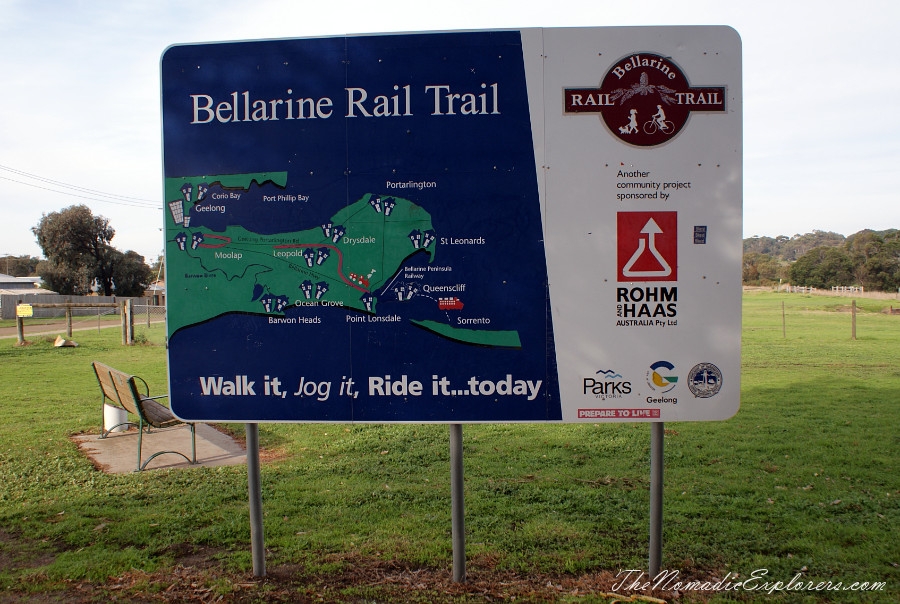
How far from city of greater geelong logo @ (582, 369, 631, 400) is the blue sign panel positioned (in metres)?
0.21

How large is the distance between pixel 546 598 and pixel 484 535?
0.96 metres

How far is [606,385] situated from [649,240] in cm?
84

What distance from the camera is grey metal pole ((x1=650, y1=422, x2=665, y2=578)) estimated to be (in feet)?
12.0

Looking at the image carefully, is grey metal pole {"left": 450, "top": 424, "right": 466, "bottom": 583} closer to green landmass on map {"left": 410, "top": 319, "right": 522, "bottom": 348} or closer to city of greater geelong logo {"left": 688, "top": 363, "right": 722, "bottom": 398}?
green landmass on map {"left": 410, "top": 319, "right": 522, "bottom": 348}

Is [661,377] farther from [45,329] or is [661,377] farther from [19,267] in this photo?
[19,267]

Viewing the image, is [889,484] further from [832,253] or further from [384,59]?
[832,253]

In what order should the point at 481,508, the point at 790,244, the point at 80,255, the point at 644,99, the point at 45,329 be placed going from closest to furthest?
the point at 644,99
the point at 481,508
the point at 45,329
the point at 80,255
the point at 790,244

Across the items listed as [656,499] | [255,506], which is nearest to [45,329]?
[255,506]

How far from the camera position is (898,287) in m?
58.8

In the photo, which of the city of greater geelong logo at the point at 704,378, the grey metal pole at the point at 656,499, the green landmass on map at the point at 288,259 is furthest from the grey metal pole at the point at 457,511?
the city of greater geelong logo at the point at 704,378

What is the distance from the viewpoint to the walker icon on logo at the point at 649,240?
139 inches

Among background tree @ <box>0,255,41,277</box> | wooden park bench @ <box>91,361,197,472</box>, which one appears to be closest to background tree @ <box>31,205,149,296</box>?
background tree @ <box>0,255,41,277</box>

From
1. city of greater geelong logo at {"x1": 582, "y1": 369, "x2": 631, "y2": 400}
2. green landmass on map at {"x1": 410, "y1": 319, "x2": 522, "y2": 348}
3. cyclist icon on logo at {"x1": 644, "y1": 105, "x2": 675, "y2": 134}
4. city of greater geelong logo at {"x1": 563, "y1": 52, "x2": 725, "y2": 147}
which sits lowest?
city of greater geelong logo at {"x1": 582, "y1": 369, "x2": 631, "y2": 400}

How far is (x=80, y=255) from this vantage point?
51.2 metres
